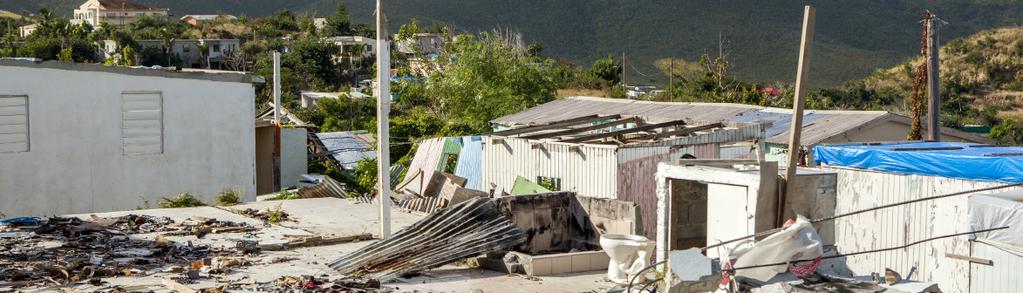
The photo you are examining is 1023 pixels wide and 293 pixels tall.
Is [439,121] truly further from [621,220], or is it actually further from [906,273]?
[906,273]

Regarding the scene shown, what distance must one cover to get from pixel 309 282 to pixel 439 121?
24.1 meters

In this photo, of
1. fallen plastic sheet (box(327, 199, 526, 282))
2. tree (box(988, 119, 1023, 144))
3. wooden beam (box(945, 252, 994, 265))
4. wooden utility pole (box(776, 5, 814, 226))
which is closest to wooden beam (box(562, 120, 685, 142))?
fallen plastic sheet (box(327, 199, 526, 282))

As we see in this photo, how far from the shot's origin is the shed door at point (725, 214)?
11172 mm

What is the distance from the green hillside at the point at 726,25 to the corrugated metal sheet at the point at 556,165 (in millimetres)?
61105

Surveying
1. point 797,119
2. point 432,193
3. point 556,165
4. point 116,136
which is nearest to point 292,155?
point 116,136

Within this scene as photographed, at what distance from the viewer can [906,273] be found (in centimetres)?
1203

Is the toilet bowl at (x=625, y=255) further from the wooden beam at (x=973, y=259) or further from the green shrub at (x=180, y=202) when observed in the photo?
the green shrub at (x=180, y=202)

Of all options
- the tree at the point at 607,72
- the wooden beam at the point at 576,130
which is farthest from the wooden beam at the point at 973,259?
the tree at the point at 607,72

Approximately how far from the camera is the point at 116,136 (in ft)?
62.7

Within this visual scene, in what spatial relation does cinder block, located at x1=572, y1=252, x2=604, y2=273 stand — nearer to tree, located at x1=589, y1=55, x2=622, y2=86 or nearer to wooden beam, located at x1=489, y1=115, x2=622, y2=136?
wooden beam, located at x1=489, y1=115, x2=622, y2=136

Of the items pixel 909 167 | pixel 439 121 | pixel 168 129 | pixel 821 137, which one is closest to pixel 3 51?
pixel 439 121

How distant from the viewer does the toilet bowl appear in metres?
12.4

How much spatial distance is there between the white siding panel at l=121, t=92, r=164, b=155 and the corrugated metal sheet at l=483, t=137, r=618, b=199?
5.85m

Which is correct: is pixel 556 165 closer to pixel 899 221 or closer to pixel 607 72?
pixel 899 221
